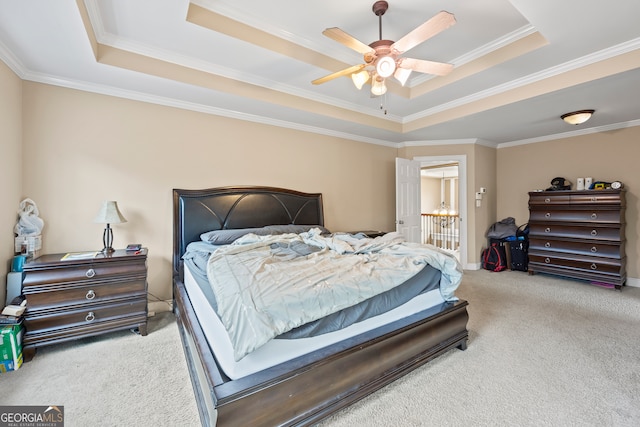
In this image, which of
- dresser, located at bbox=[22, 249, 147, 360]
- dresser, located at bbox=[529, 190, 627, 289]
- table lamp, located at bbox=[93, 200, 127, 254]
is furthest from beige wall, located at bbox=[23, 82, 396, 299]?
dresser, located at bbox=[529, 190, 627, 289]

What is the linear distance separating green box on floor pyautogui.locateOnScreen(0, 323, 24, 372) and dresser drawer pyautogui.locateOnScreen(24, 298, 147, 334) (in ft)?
0.42

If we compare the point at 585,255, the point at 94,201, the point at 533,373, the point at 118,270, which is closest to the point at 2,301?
the point at 118,270

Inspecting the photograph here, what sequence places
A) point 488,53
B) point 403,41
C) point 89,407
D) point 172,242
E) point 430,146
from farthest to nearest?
point 430,146
point 172,242
point 488,53
point 403,41
point 89,407

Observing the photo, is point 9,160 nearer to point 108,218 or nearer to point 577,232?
point 108,218

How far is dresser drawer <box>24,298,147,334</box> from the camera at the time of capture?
219cm

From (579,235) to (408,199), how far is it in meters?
2.52

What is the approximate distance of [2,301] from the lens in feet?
7.50

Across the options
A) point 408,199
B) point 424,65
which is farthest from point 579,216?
point 424,65

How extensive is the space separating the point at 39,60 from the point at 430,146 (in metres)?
5.24

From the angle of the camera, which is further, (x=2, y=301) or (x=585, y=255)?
(x=585, y=255)

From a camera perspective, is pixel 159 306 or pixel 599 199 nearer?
pixel 159 306

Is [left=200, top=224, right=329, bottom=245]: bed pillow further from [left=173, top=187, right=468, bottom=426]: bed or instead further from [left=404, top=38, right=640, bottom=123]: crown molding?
[left=404, top=38, right=640, bottom=123]: crown molding

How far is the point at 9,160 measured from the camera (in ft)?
7.57

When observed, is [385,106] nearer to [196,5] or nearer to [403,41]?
[403,41]
